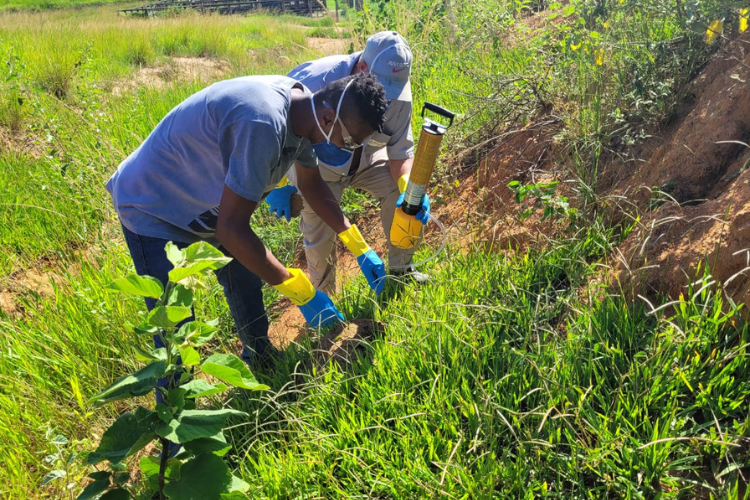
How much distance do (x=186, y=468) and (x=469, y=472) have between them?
0.81 m

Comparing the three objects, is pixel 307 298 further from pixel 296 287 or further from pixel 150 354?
pixel 150 354

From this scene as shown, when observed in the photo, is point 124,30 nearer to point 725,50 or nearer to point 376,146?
point 376,146

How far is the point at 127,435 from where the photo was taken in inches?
52.2

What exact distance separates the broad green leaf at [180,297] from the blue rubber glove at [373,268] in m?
1.27

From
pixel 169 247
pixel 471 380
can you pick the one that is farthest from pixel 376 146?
pixel 169 247

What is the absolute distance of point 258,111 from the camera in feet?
5.69

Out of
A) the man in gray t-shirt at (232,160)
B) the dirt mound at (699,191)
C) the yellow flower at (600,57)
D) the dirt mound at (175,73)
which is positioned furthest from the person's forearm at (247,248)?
the dirt mound at (175,73)

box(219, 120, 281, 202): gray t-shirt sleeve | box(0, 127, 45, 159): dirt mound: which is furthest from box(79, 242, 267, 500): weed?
box(0, 127, 45, 159): dirt mound

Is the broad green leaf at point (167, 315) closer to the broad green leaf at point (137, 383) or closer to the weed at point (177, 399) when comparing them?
the weed at point (177, 399)

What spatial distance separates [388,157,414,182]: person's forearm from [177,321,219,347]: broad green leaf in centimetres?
182

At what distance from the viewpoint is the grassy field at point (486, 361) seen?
A: 146 centimetres

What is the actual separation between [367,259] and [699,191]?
1542mm

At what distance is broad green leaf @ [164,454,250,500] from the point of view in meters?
1.28

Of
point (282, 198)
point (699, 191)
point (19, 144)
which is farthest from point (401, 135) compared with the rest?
point (19, 144)
